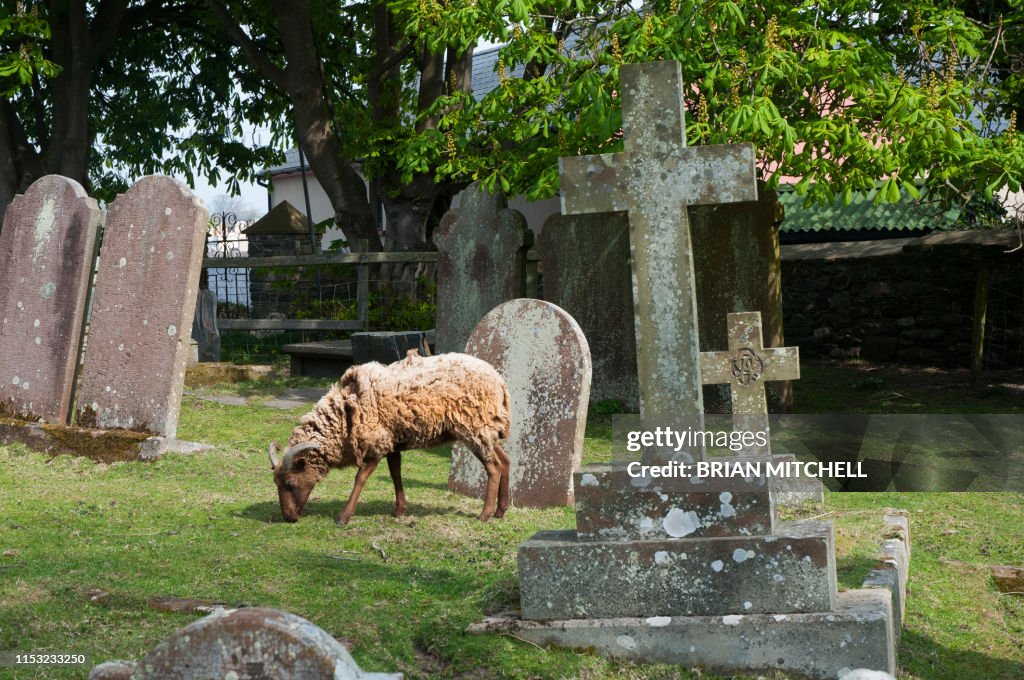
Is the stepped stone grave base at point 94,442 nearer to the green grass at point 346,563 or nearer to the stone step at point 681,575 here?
the green grass at point 346,563

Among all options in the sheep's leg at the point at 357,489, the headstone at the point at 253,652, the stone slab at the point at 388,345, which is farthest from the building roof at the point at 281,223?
the headstone at the point at 253,652

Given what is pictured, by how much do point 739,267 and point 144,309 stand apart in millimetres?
5937

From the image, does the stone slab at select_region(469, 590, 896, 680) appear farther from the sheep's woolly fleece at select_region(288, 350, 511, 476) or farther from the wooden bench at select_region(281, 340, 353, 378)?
the wooden bench at select_region(281, 340, 353, 378)

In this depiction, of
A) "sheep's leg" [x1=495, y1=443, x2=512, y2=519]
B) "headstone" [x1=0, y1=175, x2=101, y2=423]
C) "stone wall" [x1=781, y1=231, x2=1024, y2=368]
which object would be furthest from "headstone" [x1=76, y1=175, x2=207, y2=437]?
"stone wall" [x1=781, y1=231, x2=1024, y2=368]

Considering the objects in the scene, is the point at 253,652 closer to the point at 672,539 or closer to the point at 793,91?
the point at 672,539

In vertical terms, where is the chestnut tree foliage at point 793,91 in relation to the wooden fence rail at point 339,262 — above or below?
above

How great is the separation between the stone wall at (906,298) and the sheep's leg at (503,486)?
30.3 feet

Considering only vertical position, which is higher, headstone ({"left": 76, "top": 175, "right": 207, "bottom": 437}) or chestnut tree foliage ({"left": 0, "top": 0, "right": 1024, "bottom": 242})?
chestnut tree foliage ({"left": 0, "top": 0, "right": 1024, "bottom": 242})

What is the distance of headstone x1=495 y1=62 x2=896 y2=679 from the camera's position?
422 cm

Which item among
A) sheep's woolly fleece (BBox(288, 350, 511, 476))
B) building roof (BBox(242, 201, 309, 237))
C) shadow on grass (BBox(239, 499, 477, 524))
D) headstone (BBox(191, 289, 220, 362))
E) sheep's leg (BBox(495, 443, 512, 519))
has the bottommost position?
shadow on grass (BBox(239, 499, 477, 524))

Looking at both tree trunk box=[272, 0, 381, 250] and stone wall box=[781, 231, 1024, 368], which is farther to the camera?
tree trunk box=[272, 0, 381, 250]

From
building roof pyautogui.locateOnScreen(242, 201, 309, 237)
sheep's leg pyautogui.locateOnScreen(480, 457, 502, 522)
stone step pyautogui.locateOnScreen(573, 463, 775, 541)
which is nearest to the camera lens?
stone step pyautogui.locateOnScreen(573, 463, 775, 541)

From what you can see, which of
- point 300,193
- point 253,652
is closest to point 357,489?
point 253,652

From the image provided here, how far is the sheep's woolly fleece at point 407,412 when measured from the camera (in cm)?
666
